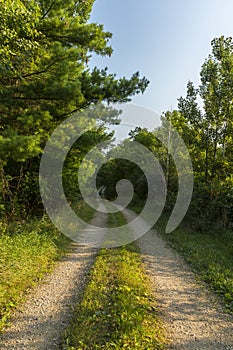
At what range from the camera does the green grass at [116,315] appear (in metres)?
3.51

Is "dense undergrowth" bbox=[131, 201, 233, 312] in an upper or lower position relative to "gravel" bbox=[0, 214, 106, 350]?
upper

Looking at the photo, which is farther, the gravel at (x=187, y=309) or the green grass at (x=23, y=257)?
the green grass at (x=23, y=257)

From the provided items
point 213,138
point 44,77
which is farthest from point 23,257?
point 213,138

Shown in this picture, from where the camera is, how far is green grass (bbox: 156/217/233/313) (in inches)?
230

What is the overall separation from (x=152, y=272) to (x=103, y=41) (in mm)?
7526

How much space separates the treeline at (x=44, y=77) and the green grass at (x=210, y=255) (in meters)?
5.95

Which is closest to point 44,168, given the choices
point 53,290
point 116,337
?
point 53,290

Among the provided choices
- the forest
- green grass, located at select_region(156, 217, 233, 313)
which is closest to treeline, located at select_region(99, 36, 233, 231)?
the forest

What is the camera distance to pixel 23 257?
254 inches

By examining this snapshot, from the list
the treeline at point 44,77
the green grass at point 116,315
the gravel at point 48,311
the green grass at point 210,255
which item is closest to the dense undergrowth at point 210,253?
the green grass at point 210,255

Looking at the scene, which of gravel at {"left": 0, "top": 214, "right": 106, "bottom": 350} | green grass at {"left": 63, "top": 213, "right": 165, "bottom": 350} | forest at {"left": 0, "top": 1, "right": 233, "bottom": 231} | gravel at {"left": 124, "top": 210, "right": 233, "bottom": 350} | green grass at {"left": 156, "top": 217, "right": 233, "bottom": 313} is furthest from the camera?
forest at {"left": 0, "top": 1, "right": 233, "bottom": 231}

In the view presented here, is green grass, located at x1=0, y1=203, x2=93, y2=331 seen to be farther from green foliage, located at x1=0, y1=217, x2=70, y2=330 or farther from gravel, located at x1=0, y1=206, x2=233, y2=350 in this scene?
gravel, located at x1=0, y1=206, x2=233, y2=350

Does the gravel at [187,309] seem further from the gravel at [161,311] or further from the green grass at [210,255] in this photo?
the green grass at [210,255]

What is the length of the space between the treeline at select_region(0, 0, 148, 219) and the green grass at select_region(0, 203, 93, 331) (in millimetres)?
1481
